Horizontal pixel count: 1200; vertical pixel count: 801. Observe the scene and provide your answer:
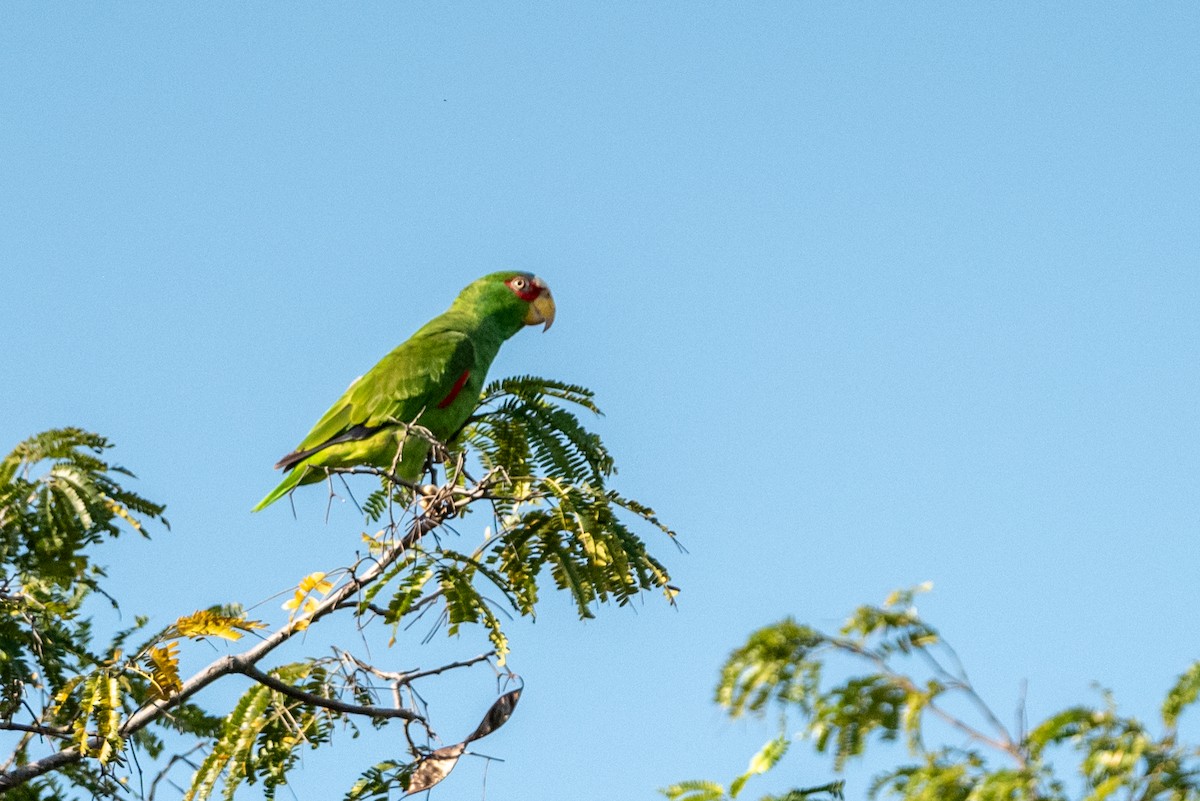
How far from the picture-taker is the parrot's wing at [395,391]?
22.6 ft

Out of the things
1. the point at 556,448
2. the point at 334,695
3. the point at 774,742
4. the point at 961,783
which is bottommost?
the point at 961,783

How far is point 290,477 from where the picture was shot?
6875mm

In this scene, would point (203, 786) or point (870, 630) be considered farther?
point (203, 786)

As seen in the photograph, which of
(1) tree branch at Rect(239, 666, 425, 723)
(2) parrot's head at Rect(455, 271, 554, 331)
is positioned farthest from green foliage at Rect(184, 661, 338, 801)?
(2) parrot's head at Rect(455, 271, 554, 331)

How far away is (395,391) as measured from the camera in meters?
6.95

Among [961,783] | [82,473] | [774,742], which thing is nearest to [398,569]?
[82,473]

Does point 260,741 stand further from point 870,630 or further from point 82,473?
point 870,630

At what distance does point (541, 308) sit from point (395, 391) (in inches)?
64.2

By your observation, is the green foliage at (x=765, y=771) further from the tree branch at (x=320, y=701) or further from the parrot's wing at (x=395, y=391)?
the parrot's wing at (x=395, y=391)

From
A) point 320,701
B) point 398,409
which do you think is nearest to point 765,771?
point 320,701

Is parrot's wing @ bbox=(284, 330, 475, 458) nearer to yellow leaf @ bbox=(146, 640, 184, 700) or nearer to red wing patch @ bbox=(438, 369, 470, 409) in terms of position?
red wing patch @ bbox=(438, 369, 470, 409)

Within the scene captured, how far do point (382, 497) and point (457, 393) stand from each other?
1119 mm

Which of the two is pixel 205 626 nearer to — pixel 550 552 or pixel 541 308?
pixel 550 552

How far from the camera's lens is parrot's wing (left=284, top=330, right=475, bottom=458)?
6.89 metres
